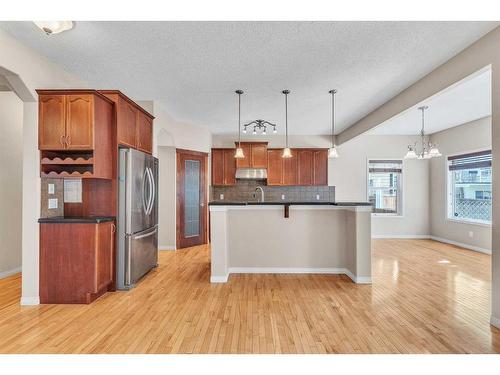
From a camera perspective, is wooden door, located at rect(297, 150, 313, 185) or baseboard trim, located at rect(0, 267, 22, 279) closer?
baseboard trim, located at rect(0, 267, 22, 279)

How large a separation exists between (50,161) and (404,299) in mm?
4158

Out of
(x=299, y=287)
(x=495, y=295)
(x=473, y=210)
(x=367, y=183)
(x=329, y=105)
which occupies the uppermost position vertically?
(x=329, y=105)

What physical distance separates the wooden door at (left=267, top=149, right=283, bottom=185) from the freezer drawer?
360cm

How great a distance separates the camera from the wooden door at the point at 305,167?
721 cm

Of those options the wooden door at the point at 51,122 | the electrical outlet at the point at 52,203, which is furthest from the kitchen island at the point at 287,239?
the wooden door at the point at 51,122

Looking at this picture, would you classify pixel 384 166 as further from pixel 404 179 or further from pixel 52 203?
pixel 52 203

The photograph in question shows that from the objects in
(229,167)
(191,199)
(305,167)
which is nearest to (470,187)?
(305,167)

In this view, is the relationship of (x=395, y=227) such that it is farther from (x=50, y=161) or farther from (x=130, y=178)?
(x=50, y=161)

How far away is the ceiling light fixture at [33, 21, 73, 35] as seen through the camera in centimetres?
244

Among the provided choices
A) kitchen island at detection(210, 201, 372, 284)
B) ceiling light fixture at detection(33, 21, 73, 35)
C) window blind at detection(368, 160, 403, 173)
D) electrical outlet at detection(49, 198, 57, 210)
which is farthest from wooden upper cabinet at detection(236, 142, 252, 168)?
ceiling light fixture at detection(33, 21, 73, 35)

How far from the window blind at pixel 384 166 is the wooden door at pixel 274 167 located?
2.40 meters

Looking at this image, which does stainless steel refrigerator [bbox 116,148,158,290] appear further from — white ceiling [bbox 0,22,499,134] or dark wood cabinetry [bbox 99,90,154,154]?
white ceiling [bbox 0,22,499,134]
